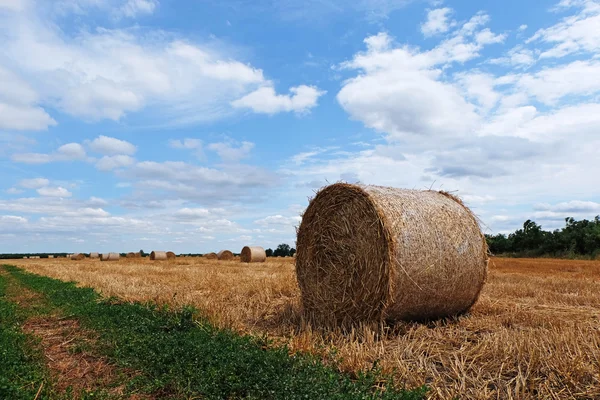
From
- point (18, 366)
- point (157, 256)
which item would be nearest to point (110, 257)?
point (157, 256)

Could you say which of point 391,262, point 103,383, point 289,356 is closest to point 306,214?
point 391,262

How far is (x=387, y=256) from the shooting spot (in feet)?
23.7

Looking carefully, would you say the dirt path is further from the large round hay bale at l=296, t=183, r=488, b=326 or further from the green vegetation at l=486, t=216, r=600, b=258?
the green vegetation at l=486, t=216, r=600, b=258

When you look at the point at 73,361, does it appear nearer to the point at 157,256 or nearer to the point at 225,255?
the point at 225,255

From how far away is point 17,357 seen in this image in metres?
6.31

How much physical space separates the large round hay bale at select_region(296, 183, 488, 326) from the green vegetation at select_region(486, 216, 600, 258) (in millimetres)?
22779

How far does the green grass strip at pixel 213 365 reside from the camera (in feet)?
15.2

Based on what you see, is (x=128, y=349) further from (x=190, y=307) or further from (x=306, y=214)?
(x=306, y=214)

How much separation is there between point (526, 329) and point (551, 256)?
3184cm

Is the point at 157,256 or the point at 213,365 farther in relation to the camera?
the point at 157,256

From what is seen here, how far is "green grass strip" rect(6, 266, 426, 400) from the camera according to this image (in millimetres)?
4637

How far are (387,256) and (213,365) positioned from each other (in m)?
2.98

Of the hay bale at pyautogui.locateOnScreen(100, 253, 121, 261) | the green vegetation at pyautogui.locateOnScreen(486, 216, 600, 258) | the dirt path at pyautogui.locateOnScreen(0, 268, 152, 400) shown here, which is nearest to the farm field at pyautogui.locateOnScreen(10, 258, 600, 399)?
the dirt path at pyautogui.locateOnScreen(0, 268, 152, 400)

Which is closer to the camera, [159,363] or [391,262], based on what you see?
[159,363]
